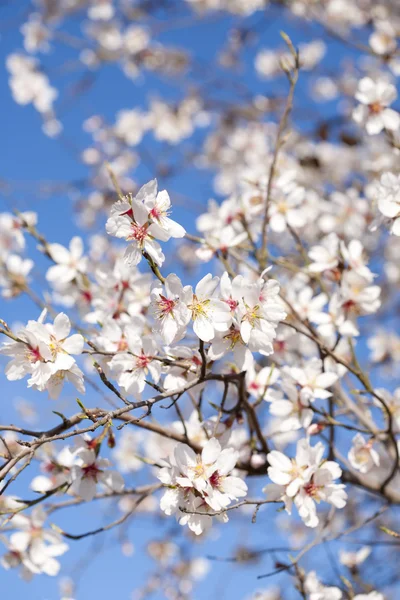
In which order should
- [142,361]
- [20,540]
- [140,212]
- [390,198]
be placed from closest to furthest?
[140,212]
[142,361]
[390,198]
[20,540]

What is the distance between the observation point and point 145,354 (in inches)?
58.8

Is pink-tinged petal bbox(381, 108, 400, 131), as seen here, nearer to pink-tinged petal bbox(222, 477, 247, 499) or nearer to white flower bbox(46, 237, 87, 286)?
white flower bbox(46, 237, 87, 286)

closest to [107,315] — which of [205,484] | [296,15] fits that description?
[205,484]

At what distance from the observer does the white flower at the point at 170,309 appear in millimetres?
1308

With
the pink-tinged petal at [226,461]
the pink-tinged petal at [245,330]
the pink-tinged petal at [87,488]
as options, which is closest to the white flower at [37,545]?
the pink-tinged petal at [87,488]

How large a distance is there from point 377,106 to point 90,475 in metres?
1.68

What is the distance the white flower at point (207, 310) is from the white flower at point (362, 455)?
0.73 meters

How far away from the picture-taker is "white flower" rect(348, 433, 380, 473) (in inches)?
70.7

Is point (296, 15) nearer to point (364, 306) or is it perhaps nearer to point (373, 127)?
point (373, 127)

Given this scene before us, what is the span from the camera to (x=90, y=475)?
167 cm

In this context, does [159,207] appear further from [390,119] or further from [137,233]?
[390,119]

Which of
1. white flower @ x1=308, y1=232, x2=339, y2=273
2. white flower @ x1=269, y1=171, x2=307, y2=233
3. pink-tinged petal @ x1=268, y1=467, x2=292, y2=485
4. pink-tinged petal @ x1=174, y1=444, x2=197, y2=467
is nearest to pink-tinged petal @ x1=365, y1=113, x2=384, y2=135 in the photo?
white flower @ x1=269, y1=171, x2=307, y2=233

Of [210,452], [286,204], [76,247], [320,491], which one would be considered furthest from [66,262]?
[320,491]

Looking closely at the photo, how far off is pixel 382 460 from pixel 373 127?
1312 mm
